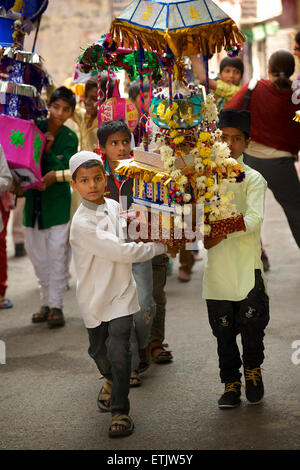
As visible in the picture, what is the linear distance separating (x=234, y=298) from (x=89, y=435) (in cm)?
110

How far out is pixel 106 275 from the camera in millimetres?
4133

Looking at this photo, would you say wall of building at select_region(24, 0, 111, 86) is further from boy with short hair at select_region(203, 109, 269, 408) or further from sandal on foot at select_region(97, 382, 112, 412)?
sandal on foot at select_region(97, 382, 112, 412)

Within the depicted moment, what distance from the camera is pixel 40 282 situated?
6926 mm

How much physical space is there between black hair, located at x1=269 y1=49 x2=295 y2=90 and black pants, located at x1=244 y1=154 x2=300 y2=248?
69 centimetres

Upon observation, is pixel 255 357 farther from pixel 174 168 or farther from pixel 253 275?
pixel 174 168

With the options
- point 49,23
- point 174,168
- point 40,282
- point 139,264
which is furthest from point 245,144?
point 49,23

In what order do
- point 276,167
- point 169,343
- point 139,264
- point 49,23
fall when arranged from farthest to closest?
point 49,23
point 276,167
point 169,343
point 139,264

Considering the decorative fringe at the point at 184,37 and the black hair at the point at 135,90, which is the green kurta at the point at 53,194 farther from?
the decorative fringe at the point at 184,37

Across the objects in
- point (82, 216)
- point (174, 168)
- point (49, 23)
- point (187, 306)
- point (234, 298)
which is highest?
point (49, 23)

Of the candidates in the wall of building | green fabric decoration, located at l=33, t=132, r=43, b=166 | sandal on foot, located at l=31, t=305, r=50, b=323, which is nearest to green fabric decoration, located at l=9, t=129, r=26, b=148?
green fabric decoration, located at l=33, t=132, r=43, b=166

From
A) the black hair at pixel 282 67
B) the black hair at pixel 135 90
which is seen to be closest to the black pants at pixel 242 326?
the black hair at pixel 135 90

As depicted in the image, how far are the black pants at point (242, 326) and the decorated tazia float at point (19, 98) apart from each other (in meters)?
2.43

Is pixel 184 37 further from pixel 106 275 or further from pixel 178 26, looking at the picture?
pixel 106 275

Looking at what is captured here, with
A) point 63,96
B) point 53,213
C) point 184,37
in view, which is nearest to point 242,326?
point 184,37
